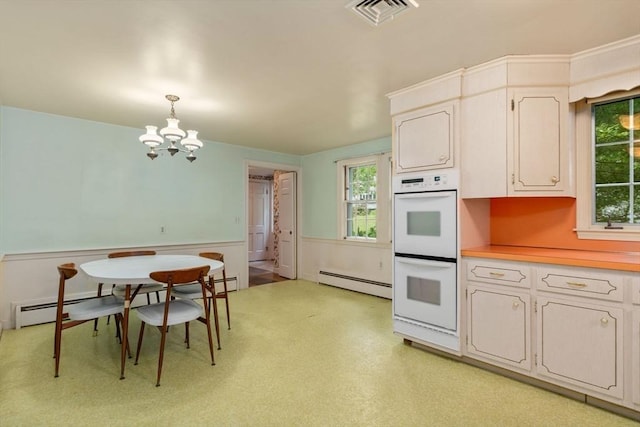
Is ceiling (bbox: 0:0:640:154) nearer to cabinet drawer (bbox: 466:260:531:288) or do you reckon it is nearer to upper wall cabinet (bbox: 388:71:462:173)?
upper wall cabinet (bbox: 388:71:462:173)

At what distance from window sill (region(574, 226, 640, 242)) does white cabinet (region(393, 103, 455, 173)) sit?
1160 millimetres

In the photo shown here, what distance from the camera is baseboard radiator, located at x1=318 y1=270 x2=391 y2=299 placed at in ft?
15.6

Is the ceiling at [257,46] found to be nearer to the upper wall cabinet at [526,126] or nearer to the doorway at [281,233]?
the upper wall cabinet at [526,126]

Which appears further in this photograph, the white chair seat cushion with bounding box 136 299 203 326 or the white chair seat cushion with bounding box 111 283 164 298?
the white chair seat cushion with bounding box 111 283 164 298

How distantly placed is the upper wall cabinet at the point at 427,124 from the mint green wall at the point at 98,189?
3.16 meters

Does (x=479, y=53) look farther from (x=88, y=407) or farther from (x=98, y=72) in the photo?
(x=88, y=407)

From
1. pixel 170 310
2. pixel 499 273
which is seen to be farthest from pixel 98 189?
pixel 499 273

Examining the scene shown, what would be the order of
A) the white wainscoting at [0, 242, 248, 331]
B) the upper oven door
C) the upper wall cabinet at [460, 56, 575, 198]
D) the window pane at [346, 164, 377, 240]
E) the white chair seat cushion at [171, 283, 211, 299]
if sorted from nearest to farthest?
1. the upper wall cabinet at [460, 56, 575, 198]
2. the upper oven door
3. the white chair seat cushion at [171, 283, 211, 299]
4. the white wainscoting at [0, 242, 248, 331]
5. the window pane at [346, 164, 377, 240]

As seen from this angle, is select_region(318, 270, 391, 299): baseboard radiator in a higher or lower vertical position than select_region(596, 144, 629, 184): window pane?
lower

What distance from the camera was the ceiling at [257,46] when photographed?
182 centimetres

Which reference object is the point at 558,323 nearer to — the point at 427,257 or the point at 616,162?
the point at 427,257

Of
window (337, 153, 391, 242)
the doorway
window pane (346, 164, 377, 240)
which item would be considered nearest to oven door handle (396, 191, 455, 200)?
window (337, 153, 391, 242)

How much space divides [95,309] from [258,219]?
626 cm

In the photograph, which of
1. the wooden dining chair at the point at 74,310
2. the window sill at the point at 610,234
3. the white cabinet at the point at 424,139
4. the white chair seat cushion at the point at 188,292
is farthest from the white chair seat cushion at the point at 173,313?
the window sill at the point at 610,234
